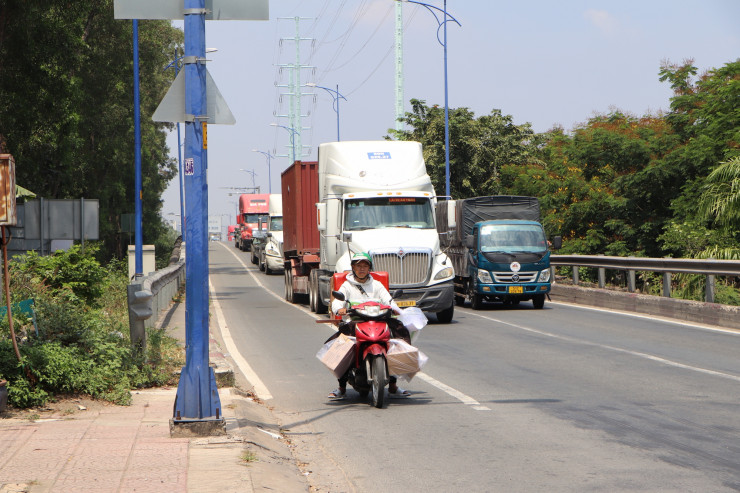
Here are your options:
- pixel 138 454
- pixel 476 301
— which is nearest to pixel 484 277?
pixel 476 301

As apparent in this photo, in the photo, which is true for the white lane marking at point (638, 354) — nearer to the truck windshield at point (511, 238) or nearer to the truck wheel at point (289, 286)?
the truck windshield at point (511, 238)

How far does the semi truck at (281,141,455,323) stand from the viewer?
63.0 feet

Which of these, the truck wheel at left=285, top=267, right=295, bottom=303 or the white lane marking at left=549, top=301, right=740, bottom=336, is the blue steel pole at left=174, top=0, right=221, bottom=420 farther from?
the truck wheel at left=285, top=267, right=295, bottom=303

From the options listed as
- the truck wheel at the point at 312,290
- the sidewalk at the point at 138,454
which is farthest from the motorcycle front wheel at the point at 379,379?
the truck wheel at the point at 312,290

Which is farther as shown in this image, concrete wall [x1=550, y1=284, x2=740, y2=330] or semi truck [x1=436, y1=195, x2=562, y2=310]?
semi truck [x1=436, y1=195, x2=562, y2=310]

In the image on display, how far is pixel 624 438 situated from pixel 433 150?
39.6 metres

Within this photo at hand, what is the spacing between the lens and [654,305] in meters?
20.5

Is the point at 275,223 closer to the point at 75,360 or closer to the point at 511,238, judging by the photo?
the point at 511,238

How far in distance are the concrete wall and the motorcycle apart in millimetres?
9865

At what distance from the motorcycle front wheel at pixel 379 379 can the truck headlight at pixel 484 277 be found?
44.2 feet

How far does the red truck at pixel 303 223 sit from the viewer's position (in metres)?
24.8

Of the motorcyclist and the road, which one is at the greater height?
the motorcyclist

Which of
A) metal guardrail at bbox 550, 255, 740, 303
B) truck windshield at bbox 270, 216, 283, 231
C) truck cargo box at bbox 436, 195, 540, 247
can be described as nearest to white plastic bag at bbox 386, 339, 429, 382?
metal guardrail at bbox 550, 255, 740, 303

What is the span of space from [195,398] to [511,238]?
16853 mm
